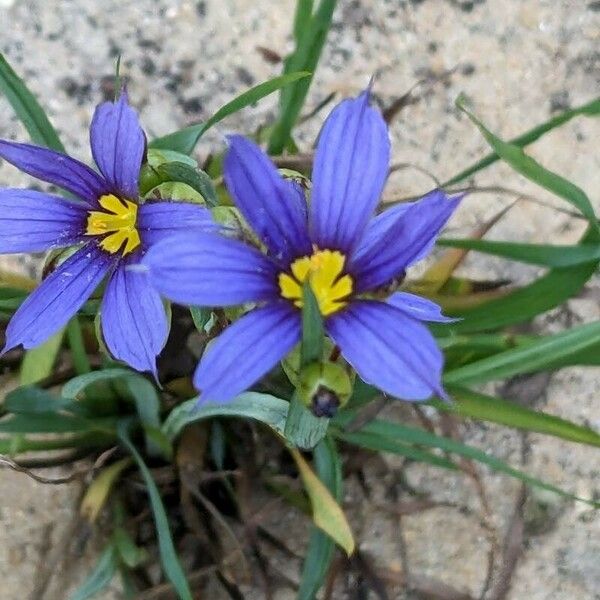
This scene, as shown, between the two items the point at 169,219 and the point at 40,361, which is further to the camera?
the point at 40,361

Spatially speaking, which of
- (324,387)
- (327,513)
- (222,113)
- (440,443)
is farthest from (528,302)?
(324,387)

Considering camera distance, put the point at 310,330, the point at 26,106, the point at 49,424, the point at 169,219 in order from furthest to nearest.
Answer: the point at 49,424, the point at 26,106, the point at 169,219, the point at 310,330

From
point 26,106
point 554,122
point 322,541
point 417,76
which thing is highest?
point 417,76

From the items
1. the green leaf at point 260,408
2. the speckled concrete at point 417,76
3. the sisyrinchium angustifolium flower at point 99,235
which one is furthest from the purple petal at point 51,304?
the speckled concrete at point 417,76

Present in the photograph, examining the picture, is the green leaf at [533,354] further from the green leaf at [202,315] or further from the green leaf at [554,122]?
the green leaf at [202,315]

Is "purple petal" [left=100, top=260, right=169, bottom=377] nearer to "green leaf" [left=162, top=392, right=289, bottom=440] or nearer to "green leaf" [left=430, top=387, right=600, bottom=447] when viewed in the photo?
"green leaf" [left=162, top=392, right=289, bottom=440]

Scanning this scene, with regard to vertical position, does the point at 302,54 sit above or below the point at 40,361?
above

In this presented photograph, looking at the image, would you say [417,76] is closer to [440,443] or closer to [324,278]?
[440,443]

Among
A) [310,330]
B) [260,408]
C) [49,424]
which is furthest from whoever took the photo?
[49,424]
